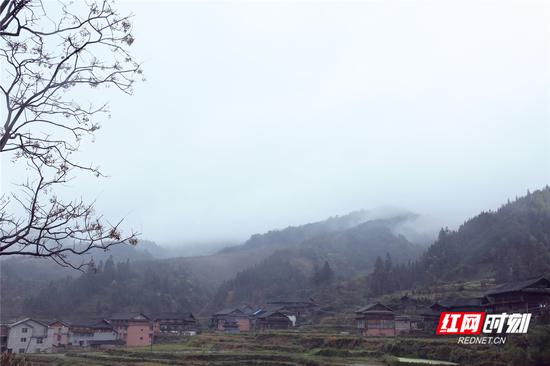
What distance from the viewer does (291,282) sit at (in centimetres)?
12219

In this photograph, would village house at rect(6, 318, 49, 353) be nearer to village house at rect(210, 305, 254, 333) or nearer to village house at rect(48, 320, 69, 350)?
village house at rect(48, 320, 69, 350)

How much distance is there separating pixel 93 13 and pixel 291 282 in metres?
119

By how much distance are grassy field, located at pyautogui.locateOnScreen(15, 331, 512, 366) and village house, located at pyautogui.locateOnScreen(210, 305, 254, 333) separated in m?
20.9

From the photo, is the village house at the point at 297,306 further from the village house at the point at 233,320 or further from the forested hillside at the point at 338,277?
the forested hillside at the point at 338,277

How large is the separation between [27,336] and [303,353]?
36487 mm

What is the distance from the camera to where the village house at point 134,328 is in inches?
2598

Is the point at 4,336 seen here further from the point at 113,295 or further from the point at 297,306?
the point at 113,295

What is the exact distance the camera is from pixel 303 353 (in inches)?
1727

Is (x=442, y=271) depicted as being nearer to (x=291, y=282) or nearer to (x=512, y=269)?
(x=512, y=269)

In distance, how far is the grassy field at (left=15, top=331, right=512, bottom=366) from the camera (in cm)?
3478

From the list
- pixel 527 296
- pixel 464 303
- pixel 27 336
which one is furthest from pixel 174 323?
pixel 527 296

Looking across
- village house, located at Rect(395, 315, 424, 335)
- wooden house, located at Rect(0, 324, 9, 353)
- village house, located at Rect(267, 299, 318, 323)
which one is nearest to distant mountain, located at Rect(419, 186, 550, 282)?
village house, located at Rect(395, 315, 424, 335)

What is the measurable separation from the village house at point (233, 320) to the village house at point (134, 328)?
14.1 metres

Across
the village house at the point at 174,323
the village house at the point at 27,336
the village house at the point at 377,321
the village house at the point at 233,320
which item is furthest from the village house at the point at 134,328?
the village house at the point at 377,321
